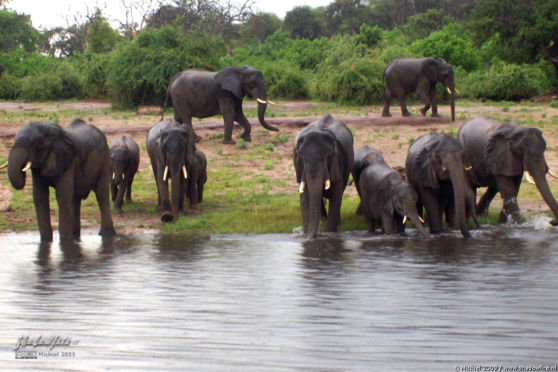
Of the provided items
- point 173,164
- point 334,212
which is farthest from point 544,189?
point 173,164

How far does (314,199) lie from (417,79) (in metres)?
14.0

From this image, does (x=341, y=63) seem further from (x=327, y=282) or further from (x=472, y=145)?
(x=327, y=282)

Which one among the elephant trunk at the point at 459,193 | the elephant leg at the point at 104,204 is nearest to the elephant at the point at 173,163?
the elephant leg at the point at 104,204

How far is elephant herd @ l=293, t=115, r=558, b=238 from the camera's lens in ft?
38.3

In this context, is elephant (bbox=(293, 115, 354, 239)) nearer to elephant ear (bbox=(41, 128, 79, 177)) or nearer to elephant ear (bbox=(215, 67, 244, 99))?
elephant ear (bbox=(41, 128, 79, 177))

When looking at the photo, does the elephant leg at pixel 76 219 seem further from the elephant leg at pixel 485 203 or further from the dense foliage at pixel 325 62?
the dense foliage at pixel 325 62

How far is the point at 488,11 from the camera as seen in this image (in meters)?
33.4

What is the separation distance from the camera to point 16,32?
5916 centimetres

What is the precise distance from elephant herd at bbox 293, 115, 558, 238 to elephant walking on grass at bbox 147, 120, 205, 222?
2.17 meters

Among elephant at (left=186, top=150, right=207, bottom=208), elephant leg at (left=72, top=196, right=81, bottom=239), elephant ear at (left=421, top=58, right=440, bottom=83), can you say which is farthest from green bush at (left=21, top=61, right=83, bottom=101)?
elephant leg at (left=72, top=196, right=81, bottom=239)

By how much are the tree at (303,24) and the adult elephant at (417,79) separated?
45158mm

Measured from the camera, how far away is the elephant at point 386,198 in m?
11.7

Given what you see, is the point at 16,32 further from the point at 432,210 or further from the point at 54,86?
the point at 432,210

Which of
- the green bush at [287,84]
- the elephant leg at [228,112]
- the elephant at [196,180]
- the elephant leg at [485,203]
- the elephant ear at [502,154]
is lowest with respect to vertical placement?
the elephant leg at [485,203]
